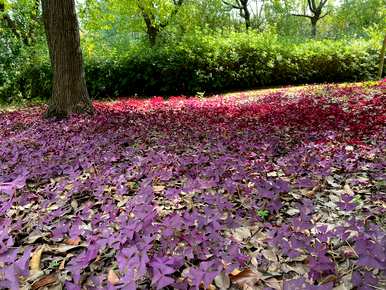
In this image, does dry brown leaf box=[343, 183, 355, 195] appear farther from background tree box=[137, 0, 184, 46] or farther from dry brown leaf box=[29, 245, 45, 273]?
background tree box=[137, 0, 184, 46]

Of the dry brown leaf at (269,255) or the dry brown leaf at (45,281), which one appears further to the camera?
the dry brown leaf at (269,255)

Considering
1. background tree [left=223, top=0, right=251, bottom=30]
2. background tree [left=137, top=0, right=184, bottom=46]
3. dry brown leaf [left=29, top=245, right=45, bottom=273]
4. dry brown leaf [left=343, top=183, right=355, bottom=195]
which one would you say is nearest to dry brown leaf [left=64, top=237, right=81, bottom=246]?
dry brown leaf [left=29, top=245, right=45, bottom=273]

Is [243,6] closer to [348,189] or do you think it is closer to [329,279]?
[348,189]

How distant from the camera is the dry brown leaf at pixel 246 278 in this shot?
1747 mm

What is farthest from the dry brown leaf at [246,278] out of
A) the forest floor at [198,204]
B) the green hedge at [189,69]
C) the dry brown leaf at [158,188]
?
the green hedge at [189,69]

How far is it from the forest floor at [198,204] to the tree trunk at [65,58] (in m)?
1.29

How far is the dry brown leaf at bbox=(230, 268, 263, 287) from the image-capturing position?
1747 mm

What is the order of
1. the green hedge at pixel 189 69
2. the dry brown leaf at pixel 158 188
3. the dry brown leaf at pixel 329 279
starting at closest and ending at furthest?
the dry brown leaf at pixel 329 279 → the dry brown leaf at pixel 158 188 → the green hedge at pixel 189 69

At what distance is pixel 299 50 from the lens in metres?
14.9

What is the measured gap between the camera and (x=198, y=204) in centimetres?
265

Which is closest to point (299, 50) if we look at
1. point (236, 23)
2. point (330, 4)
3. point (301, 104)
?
point (301, 104)

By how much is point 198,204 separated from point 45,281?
1.18 m

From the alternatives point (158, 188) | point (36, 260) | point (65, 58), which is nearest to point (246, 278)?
Result: point (36, 260)

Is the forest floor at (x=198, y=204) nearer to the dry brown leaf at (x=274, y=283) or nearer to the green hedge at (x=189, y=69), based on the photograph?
the dry brown leaf at (x=274, y=283)
